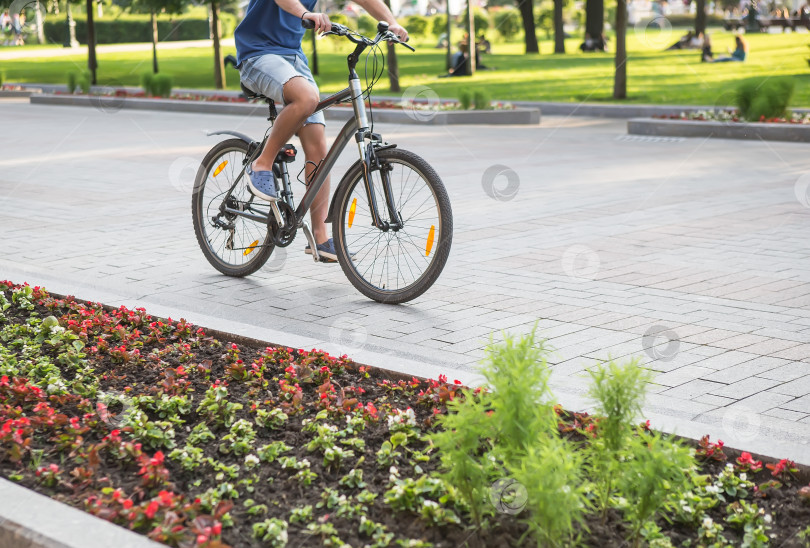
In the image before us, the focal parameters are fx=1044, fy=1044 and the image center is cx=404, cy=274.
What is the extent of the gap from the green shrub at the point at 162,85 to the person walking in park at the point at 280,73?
20.6 meters

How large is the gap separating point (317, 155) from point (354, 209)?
17.6 inches

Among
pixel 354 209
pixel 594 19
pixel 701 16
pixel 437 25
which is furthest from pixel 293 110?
pixel 437 25

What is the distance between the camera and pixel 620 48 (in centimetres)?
2067

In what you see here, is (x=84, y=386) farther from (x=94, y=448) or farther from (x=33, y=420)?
(x=94, y=448)

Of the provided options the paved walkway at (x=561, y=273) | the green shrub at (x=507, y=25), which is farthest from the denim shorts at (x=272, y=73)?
the green shrub at (x=507, y=25)

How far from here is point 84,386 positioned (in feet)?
13.5

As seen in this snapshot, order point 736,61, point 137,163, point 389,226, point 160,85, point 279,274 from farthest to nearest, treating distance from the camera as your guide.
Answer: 1. point 736,61
2. point 160,85
3. point 137,163
4. point 279,274
5. point 389,226

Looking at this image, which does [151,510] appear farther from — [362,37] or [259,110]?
[259,110]

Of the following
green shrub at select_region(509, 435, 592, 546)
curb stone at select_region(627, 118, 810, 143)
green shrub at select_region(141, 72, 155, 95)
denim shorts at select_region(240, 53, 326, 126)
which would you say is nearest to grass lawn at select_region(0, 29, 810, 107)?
green shrub at select_region(141, 72, 155, 95)

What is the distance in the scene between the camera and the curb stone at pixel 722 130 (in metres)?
14.2

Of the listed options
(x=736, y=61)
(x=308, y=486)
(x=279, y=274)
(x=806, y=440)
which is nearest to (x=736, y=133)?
(x=279, y=274)

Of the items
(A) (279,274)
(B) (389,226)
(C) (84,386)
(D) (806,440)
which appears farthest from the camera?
(A) (279,274)

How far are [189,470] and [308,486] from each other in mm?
423

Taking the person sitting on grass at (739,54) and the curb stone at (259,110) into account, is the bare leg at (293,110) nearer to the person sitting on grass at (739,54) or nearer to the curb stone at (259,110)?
the curb stone at (259,110)
